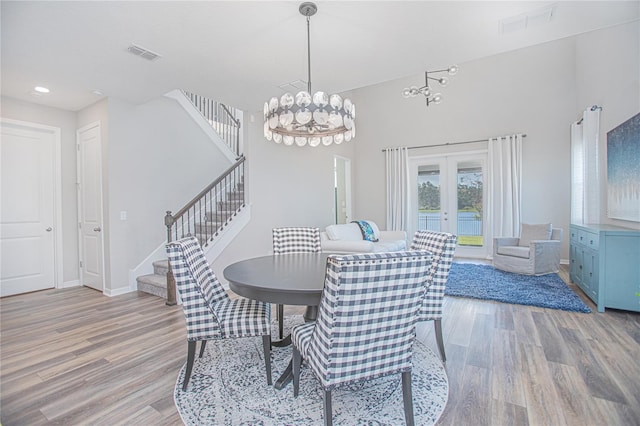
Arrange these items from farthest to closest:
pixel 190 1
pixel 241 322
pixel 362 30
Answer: pixel 362 30, pixel 190 1, pixel 241 322

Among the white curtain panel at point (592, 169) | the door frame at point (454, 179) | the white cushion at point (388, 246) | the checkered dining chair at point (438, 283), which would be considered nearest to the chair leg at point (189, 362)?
the checkered dining chair at point (438, 283)

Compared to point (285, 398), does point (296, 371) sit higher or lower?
higher

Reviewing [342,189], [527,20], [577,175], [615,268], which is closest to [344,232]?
[342,189]

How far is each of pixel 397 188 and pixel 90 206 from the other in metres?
5.75

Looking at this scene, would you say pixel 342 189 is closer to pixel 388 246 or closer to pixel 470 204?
pixel 388 246

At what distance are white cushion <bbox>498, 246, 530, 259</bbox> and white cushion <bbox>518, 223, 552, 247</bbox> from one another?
42 centimetres

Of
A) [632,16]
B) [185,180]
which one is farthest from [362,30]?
[185,180]

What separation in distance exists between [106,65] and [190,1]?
1519 millimetres

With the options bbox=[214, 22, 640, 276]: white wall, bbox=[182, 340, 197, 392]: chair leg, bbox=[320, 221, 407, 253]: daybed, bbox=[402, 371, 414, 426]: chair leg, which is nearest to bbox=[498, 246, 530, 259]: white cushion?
bbox=[214, 22, 640, 276]: white wall

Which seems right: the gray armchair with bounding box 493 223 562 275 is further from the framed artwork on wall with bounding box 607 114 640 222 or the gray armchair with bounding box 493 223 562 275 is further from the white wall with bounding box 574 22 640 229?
the framed artwork on wall with bounding box 607 114 640 222

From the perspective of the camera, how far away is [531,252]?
464 cm

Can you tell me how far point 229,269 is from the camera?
224 centimetres

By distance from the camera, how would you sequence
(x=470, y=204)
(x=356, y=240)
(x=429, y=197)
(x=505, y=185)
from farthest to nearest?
(x=429, y=197)
(x=470, y=204)
(x=505, y=185)
(x=356, y=240)

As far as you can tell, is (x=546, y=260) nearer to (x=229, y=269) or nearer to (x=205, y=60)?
(x=229, y=269)
